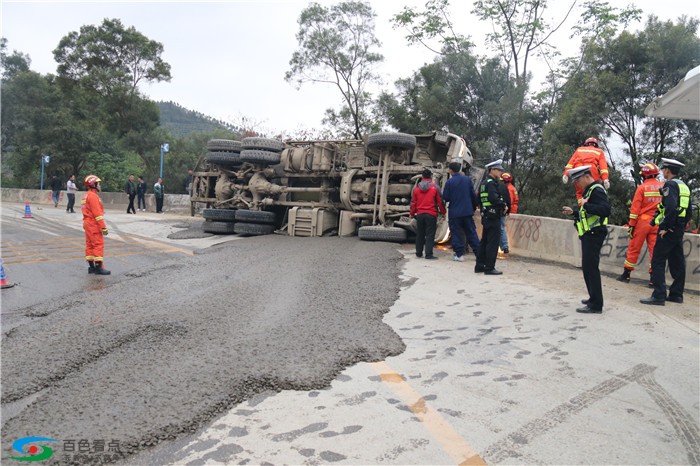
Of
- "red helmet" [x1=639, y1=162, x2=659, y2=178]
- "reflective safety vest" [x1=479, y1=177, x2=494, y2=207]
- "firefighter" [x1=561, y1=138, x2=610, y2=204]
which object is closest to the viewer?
"red helmet" [x1=639, y1=162, x2=659, y2=178]

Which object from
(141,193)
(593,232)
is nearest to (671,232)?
(593,232)

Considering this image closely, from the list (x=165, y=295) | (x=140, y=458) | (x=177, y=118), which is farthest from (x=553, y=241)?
(x=177, y=118)

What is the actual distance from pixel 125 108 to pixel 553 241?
34955 millimetres

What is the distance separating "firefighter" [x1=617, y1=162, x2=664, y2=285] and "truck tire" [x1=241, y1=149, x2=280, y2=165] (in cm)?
754

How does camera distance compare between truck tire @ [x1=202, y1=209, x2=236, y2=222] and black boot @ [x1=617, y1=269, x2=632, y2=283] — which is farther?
truck tire @ [x1=202, y1=209, x2=236, y2=222]

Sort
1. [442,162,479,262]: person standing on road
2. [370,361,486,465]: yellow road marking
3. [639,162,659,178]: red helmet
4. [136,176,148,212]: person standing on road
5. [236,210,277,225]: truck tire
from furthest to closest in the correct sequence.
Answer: [136,176,148,212]: person standing on road < [236,210,277,225]: truck tire < [442,162,479,262]: person standing on road < [639,162,659,178]: red helmet < [370,361,486,465]: yellow road marking

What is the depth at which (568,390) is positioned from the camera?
325 cm

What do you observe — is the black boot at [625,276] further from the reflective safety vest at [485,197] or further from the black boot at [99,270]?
the black boot at [99,270]

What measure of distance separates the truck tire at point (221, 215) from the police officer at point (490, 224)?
648 cm

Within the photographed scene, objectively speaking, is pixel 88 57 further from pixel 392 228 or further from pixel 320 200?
pixel 392 228

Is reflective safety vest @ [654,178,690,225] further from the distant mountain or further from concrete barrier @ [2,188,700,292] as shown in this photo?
the distant mountain

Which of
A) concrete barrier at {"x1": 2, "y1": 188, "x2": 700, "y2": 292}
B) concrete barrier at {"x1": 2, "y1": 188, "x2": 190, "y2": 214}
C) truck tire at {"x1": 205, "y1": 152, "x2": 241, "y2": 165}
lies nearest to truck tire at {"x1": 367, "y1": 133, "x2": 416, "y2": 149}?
concrete barrier at {"x1": 2, "y1": 188, "x2": 700, "y2": 292}

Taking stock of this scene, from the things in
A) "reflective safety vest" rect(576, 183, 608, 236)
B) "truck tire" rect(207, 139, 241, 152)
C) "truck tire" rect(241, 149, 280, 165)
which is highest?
"truck tire" rect(207, 139, 241, 152)

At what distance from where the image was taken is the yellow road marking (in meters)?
2.48
